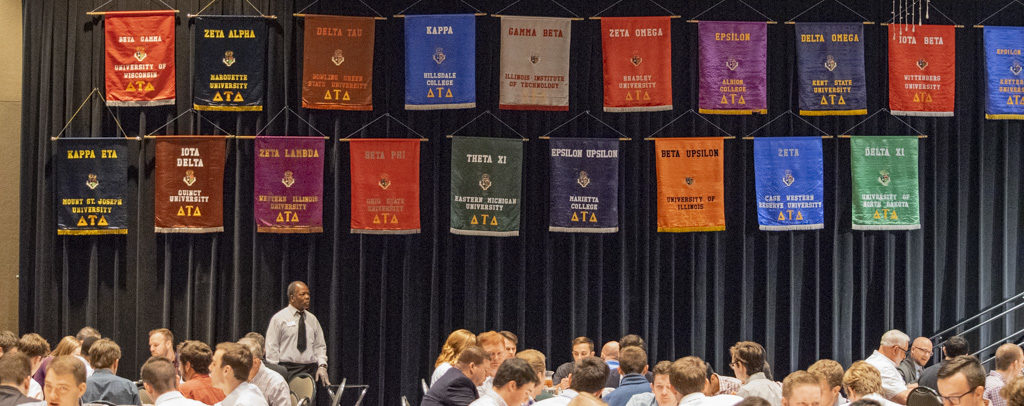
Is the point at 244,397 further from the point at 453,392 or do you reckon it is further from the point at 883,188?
the point at 883,188

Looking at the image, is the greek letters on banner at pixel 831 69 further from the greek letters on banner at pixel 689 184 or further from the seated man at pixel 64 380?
the seated man at pixel 64 380

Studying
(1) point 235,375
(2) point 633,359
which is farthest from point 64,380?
(2) point 633,359

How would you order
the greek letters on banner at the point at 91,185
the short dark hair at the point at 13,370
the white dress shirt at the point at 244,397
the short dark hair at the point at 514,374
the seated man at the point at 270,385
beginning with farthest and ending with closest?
1. the greek letters on banner at the point at 91,185
2. the seated man at the point at 270,385
3. the short dark hair at the point at 514,374
4. the white dress shirt at the point at 244,397
5. the short dark hair at the point at 13,370

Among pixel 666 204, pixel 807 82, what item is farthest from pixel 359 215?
pixel 807 82

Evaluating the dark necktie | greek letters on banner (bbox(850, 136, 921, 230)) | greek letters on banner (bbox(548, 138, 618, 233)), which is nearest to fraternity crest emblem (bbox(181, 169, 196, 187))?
the dark necktie

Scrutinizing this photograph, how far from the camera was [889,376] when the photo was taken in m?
8.23

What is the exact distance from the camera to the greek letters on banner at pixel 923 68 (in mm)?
11406

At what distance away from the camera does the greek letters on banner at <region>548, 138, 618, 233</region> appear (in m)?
11.3

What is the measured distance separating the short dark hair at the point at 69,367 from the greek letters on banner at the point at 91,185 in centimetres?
613

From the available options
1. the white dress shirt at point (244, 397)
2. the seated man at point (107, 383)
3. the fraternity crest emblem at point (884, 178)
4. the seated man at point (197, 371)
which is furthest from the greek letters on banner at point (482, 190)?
the white dress shirt at point (244, 397)

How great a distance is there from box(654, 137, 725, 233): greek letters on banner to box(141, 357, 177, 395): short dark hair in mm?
6841

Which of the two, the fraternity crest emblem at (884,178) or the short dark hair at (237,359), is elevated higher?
the fraternity crest emblem at (884,178)

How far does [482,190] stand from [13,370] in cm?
631

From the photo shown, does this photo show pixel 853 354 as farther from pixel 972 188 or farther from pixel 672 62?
pixel 672 62
